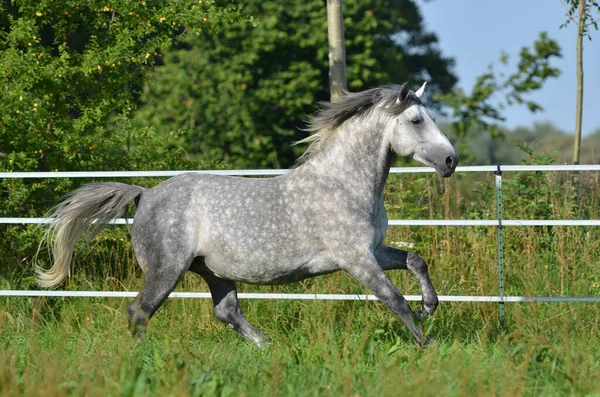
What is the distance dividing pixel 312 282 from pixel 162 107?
14730 mm

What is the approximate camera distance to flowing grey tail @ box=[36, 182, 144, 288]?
6.14m

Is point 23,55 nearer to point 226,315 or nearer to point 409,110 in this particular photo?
point 226,315

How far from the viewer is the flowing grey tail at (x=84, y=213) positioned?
20.1ft

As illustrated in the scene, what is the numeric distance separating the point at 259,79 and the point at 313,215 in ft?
51.7

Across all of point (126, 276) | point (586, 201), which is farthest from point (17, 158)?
point (586, 201)

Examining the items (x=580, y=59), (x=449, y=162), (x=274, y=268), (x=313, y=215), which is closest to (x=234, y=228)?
(x=274, y=268)

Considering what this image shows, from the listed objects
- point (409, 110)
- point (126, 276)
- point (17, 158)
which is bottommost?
point (126, 276)

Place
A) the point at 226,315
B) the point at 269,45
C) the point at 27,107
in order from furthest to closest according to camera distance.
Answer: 1. the point at 269,45
2. the point at 27,107
3. the point at 226,315

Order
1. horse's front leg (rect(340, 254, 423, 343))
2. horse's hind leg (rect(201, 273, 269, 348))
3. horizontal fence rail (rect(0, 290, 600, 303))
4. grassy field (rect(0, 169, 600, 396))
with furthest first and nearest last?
horizontal fence rail (rect(0, 290, 600, 303))
horse's hind leg (rect(201, 273, 269, 348))
horse's front leg (rect(340, 254, 423, 343))
grassy field (rect(0, 169, 600, 396))

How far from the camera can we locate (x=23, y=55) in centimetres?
805

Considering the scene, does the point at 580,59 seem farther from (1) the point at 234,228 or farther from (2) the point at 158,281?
(2) the point at 158,281

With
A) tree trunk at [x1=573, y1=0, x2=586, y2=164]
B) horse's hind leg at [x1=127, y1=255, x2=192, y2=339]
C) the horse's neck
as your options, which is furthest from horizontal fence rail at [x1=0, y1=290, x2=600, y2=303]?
tree trunk at [x1=573, y1=0, x2=586, y2=164]

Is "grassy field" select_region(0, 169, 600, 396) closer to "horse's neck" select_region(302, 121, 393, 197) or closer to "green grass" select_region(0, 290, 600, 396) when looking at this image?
"green grass" select_region(0, 290, 600, 396)

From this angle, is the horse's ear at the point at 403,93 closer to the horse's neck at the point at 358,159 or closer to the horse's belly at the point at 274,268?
the horse's neck at the point at 358,159
